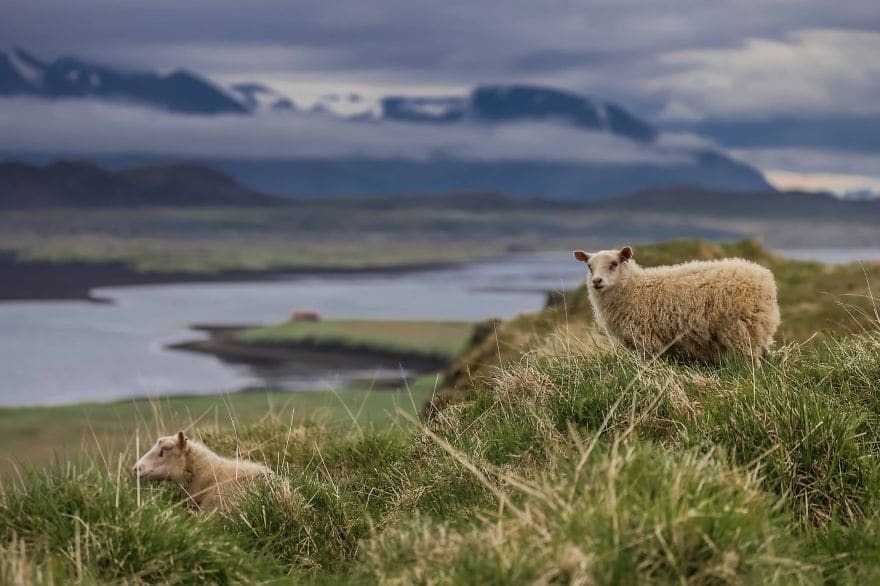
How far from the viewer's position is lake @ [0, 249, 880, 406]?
70.5 meters

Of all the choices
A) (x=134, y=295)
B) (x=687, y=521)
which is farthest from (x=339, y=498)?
(x=134, y=295)

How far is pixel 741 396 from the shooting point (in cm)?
988

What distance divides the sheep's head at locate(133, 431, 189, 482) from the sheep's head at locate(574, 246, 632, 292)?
165 inches

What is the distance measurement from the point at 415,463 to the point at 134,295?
15403 cm

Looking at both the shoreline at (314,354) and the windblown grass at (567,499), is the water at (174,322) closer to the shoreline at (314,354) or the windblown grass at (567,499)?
the shoreline at (314,354)

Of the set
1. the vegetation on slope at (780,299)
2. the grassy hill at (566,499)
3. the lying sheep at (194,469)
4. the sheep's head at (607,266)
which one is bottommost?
the vegetation on slope at (780,299)

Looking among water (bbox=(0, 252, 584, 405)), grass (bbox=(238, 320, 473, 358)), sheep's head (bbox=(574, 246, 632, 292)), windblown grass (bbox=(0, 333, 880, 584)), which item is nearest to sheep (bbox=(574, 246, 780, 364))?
sheep's head (bbox=(574, 246, 632, 292))

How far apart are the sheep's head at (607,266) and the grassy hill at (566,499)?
0.68 meters

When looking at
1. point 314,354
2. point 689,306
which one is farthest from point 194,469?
point 314,354

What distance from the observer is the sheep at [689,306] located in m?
11.5

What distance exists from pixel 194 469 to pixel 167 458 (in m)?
0.29

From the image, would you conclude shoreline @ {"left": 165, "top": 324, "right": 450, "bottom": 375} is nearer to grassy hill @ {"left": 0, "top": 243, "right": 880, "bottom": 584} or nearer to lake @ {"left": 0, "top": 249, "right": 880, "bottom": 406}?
lake @ {"left": 0, "top": 249, "right": 880, "bottom": 406}

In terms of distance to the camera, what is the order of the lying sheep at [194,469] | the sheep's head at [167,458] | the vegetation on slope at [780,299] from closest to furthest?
the lying sheep at [194,469] → the sheep's head at [167,458] → the vegetation on slope at [780,299]

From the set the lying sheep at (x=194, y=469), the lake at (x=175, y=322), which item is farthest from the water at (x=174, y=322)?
the lying sheep at (x=194, y=469)
